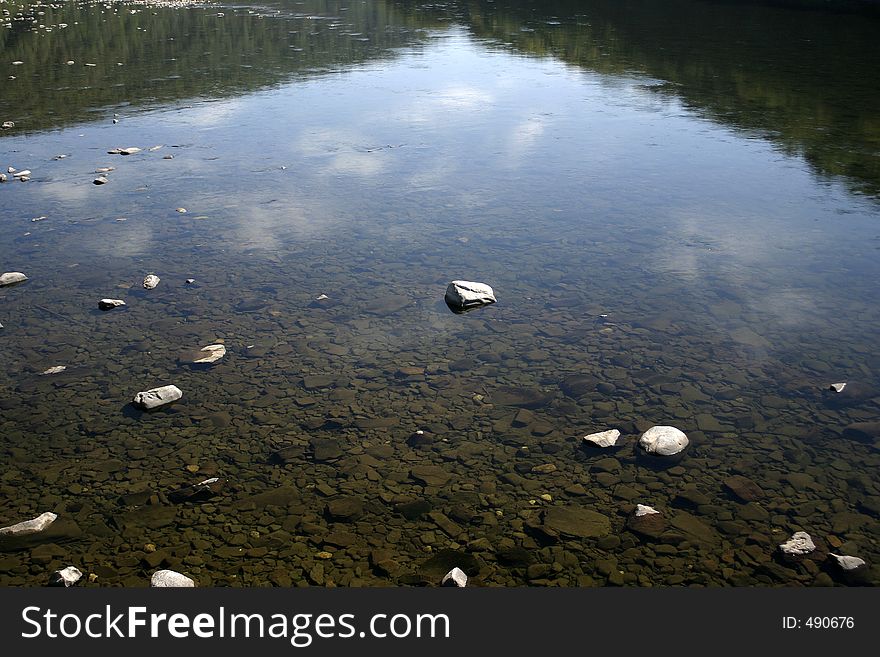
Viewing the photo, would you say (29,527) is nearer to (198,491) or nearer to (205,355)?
(198,491)

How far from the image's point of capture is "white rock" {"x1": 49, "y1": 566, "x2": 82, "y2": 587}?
6.34 m

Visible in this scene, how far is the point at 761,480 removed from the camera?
7.58m

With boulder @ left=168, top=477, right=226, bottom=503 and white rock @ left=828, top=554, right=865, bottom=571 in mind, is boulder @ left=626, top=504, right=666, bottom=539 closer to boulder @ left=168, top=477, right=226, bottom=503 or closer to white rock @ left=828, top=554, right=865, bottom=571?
white rock @ left=828, top=554, right=865, bottom=571

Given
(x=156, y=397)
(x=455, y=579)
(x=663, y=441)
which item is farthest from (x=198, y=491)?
(x=663, y=441)

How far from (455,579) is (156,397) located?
165 inches

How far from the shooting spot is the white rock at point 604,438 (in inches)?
317

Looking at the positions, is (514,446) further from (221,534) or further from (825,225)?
(825,225)

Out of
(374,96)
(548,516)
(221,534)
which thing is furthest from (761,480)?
(374,96)

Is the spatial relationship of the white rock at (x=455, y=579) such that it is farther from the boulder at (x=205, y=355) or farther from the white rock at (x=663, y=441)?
the boulder at (x=205, y=355)

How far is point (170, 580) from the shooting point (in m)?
6.25

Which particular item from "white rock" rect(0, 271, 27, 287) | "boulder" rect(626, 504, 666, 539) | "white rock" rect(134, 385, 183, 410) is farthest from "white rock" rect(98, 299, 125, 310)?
"boulder" rect(626, 504, 666, 539)

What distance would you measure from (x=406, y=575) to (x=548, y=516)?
4.70ft

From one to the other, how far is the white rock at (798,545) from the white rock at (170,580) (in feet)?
15.6

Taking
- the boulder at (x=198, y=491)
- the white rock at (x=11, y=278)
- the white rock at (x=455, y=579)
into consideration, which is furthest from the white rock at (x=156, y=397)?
the white rock at (x=11, y=278)
